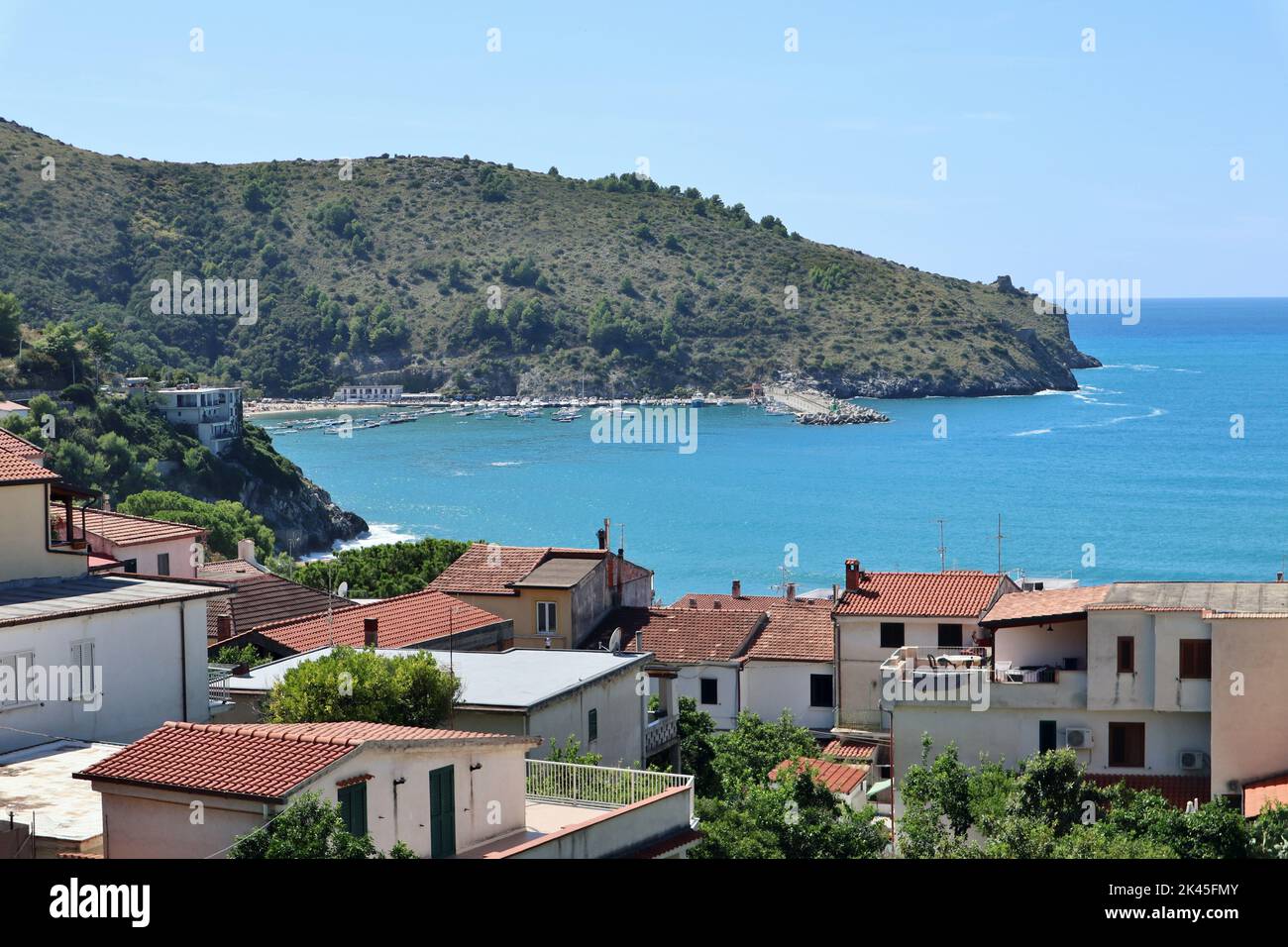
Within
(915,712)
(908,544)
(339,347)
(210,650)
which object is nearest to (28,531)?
(210,650)

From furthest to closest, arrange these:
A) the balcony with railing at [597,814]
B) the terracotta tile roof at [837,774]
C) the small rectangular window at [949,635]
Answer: the small rectangular window at [949,635] → the terracotta tile roof at [837,774] → the balcony with railing at [597,814]

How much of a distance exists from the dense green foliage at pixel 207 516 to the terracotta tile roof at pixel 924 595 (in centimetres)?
3092

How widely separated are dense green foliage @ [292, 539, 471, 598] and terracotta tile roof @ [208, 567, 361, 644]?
18.5ft

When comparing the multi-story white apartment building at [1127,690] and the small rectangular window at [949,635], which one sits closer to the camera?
the multi-story white apartment building at [1127,690]

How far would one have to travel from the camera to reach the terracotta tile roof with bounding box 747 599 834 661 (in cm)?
2645

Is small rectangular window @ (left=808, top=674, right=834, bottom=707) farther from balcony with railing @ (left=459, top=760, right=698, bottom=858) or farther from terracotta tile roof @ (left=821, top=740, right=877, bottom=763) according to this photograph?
balcony with railing @ (left=459, top=760, right=698, bottom=858)

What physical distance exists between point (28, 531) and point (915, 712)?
10.4 meters

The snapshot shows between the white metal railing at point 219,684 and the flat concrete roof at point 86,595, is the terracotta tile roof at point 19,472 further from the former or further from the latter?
the white metal railing at point 219,684

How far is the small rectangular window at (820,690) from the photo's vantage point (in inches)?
1029

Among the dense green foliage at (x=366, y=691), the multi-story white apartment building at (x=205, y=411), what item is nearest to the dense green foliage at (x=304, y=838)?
the dense green foliage at (x=366, y=691)

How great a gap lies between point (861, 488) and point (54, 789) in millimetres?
102743

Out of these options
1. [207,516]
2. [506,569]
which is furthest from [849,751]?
[207,516]

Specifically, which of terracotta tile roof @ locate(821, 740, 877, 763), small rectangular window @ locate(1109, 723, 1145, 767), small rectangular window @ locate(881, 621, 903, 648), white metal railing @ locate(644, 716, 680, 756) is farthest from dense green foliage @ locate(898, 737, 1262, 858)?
small rectangular window @ locate(881, 621, 903, 648)
